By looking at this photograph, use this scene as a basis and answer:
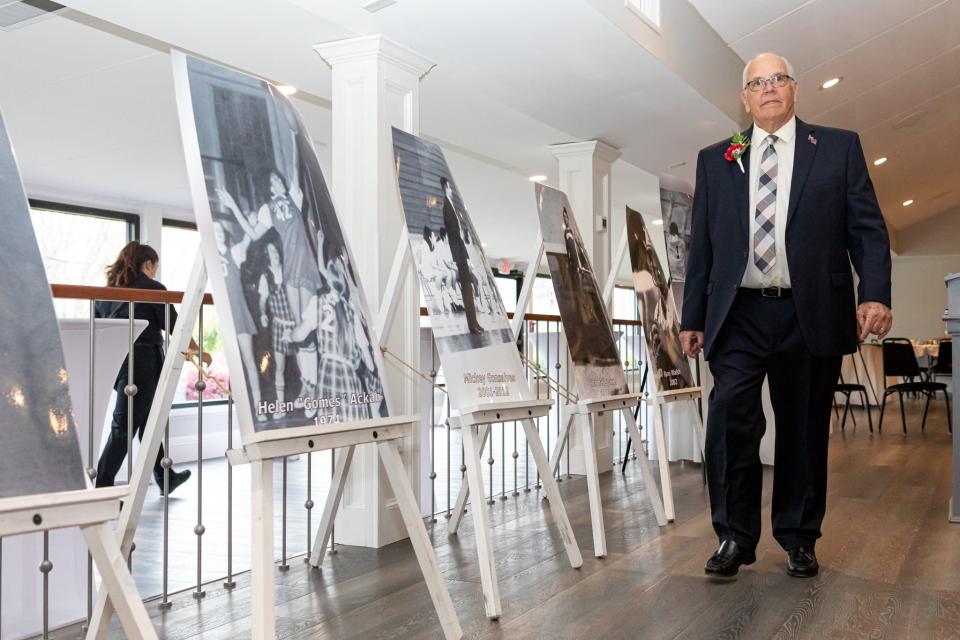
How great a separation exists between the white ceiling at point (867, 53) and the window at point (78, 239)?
5679mm

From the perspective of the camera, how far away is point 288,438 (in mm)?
1889

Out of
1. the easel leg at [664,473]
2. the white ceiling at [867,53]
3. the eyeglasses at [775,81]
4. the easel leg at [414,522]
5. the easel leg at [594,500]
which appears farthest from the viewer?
the white ceiling at [867,53]

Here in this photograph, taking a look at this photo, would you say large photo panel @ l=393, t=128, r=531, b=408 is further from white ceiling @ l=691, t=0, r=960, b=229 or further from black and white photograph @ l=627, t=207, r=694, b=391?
white ceiling @ l=691, t=0, r=960, b=229

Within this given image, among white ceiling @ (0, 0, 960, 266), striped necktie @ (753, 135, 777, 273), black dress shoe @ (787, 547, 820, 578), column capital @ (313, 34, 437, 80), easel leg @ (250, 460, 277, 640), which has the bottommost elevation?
black dress shoe @ (787, 547, 820, 578)

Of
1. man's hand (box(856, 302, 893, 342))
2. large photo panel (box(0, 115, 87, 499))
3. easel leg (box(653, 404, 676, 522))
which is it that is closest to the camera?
large photo panel (box(0, 115, 87, 499))

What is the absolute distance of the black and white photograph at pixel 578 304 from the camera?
11.5 feet

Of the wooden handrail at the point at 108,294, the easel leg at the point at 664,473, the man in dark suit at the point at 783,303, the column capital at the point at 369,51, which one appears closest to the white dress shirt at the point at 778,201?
the man in dark suit at the point at 783,303

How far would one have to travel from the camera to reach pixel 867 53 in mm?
6285

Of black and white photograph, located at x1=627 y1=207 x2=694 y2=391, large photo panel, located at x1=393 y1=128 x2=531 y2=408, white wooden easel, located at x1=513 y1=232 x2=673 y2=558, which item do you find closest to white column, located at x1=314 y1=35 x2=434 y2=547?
white wooden easel, located at x1=513 y1=232 x2=673 y2=558

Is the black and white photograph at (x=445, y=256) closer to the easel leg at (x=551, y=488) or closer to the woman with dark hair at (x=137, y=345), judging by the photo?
the easel leg at (x=551, y=488)

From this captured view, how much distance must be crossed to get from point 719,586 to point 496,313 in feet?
3.72

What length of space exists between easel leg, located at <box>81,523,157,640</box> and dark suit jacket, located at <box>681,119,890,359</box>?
6.38 ft

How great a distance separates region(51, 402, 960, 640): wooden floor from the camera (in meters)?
2.37

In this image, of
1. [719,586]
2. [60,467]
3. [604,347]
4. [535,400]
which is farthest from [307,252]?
[604,347]
